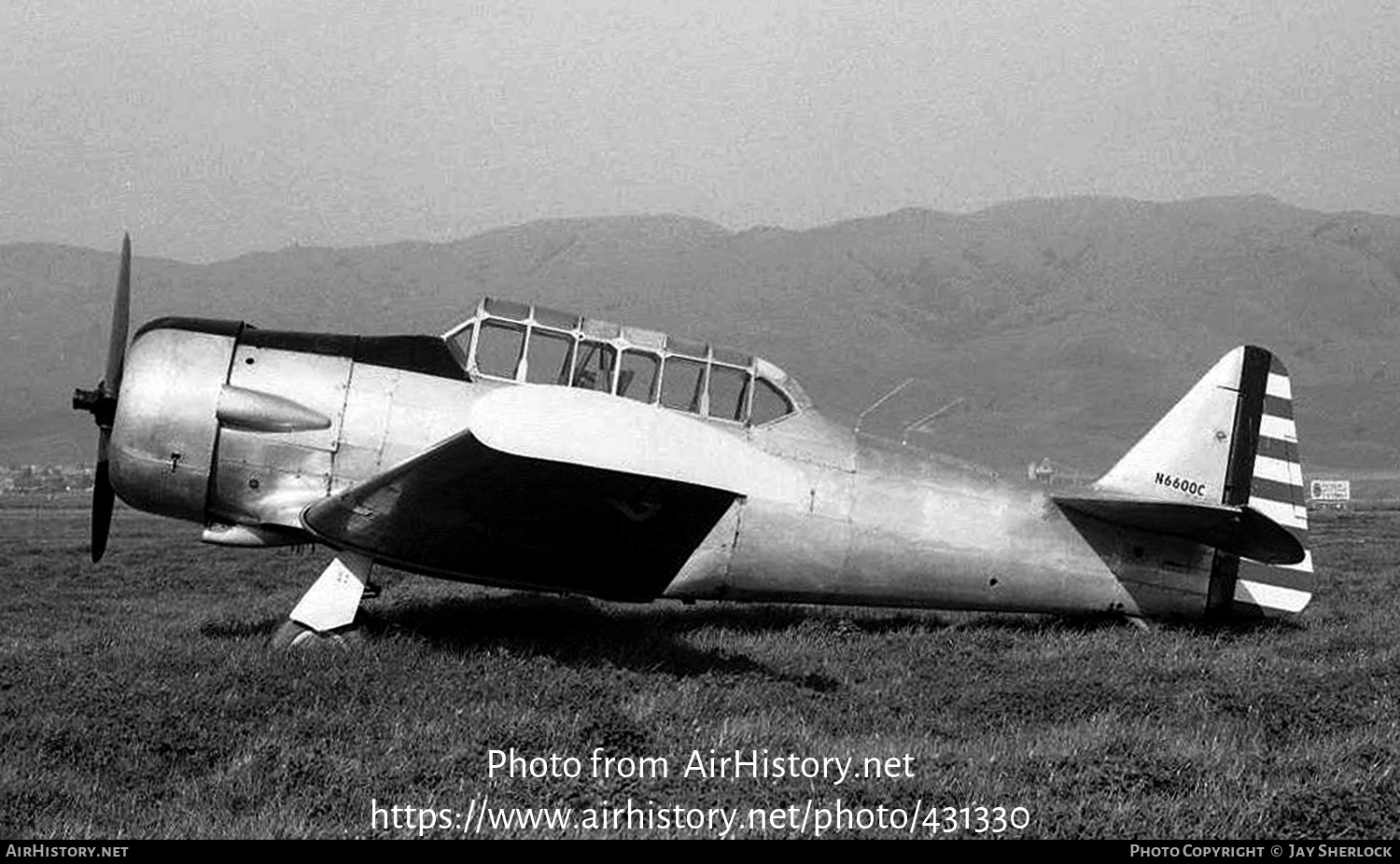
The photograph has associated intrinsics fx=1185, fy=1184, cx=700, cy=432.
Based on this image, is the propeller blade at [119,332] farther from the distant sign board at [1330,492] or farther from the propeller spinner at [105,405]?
the distant sign board at [1330,492]

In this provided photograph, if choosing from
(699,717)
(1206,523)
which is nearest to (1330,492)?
(1206,523)

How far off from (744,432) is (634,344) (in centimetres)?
107

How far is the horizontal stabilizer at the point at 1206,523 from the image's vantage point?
926cm

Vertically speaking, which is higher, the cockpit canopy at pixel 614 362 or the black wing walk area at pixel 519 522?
the cockpit canopy at pixel 614 362

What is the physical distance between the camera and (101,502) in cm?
939

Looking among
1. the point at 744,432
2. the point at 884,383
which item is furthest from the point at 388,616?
the point at 884,383

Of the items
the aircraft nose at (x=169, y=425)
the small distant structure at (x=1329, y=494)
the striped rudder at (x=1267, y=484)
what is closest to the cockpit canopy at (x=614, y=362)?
the aircraft nose at (x=169, y=425)

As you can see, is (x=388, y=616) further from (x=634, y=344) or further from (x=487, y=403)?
(x=487, y=403)

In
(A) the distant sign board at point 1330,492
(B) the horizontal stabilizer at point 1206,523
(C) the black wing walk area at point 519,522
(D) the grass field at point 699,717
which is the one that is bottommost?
(D) the grass field at point 699,717

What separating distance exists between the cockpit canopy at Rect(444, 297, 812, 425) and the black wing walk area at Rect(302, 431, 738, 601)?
1137mm

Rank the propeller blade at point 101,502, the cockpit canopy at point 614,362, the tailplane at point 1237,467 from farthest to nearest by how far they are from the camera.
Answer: the tailplane at point 1237,467, the propeller blade at point 101,502, the cockpit canopy at point 614,362

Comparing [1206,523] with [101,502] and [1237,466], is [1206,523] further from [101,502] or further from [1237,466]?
[101,502]

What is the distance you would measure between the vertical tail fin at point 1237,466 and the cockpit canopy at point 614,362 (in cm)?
330

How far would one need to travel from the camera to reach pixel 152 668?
690 centimetres
